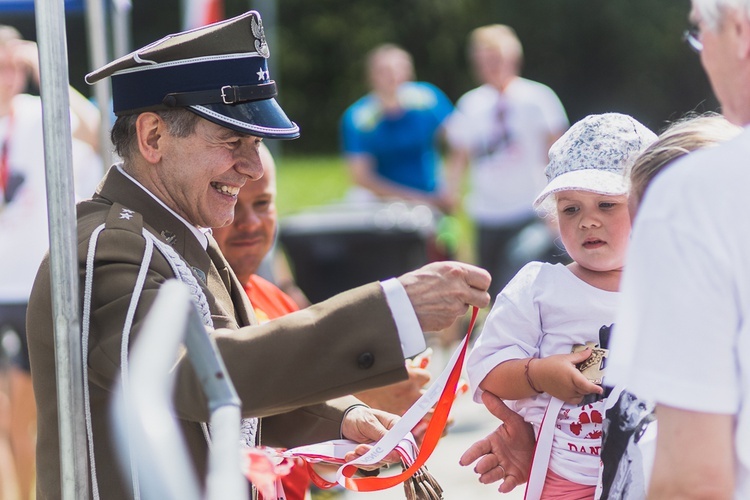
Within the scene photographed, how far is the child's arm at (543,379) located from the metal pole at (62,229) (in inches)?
37.9

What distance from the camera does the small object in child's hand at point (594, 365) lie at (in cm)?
239

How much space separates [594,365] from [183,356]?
3.04 ft

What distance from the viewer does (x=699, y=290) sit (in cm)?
149

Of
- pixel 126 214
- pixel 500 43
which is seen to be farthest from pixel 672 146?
pixel 500 43

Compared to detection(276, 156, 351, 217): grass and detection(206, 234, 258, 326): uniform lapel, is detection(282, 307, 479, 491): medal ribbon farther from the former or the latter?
detection(276, 156, 351, 217): grass

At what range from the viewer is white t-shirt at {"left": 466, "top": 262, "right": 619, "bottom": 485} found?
2.43m

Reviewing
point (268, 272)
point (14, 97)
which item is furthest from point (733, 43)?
point (14, 97)

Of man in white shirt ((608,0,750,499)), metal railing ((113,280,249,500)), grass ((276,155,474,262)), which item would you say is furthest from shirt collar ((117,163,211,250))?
grass ((276,155,474,262))

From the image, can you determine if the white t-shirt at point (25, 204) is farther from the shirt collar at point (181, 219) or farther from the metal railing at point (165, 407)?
the metal railing at point (165, 407)

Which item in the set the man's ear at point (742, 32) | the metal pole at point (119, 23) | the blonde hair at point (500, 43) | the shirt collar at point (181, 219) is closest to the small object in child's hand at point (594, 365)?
the shirt collar at point (181, 219)

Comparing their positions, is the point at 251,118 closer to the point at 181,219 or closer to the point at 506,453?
the point at 181,219

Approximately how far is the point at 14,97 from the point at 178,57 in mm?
3403

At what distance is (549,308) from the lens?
8.21 ft

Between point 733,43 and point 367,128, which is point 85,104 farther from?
point 733,43
